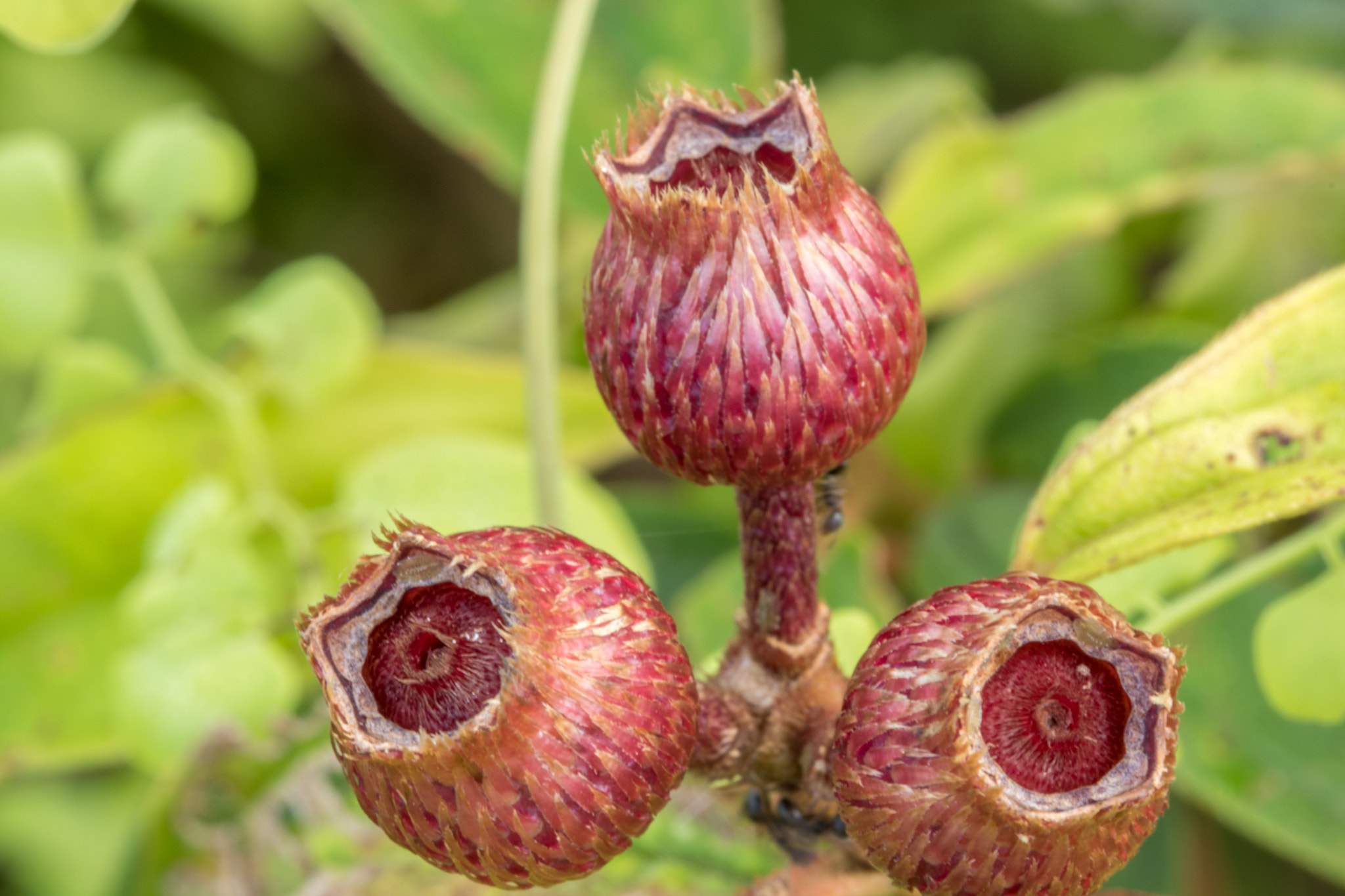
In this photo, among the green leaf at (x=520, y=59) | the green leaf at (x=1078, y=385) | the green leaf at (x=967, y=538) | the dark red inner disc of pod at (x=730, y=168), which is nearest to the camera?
the dark red inner disc of pod at (x=730, y=168)

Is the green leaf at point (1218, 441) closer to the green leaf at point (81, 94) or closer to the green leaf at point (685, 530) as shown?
the green leaf at point (685, 530)

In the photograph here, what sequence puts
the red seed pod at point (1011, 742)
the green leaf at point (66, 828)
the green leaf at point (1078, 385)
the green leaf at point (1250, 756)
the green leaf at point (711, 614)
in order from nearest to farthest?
the red seed pod at point (1011, 742), the green leaf at point (1250, 756), the green leaf at point (711, 614), the green leaf at point (1078, 385), the green leaf at point (66, 828)

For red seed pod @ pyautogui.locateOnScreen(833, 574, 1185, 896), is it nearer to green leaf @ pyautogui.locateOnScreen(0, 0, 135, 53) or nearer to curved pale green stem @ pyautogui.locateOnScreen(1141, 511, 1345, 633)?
curved pale green stem @ pyautogui.locateOnScreen(1141, 511, 1345, 633)

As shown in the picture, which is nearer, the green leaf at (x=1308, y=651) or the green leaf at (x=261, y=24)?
the green leaf at (x=1308, y=651)

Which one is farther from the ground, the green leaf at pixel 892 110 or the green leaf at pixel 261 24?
the green leaf at pixel 261 24

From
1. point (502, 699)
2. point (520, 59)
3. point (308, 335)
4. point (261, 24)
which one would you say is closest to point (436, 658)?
point (502, 699)

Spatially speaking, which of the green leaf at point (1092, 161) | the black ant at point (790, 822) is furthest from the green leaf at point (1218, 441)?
the green leaf at point (1092, 161)

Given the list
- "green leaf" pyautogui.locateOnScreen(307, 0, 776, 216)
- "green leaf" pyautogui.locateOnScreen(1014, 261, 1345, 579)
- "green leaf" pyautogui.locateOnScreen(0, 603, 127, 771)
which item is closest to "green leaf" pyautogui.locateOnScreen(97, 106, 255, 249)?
"green leaf" pyautogui.locateOnScreen(307, 0, 776, 216)
